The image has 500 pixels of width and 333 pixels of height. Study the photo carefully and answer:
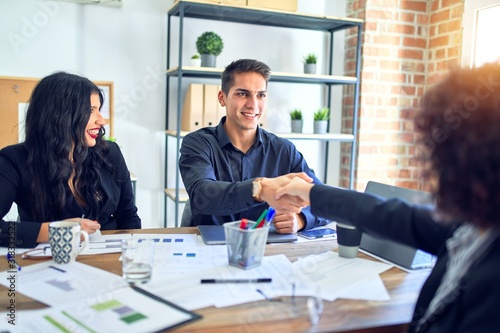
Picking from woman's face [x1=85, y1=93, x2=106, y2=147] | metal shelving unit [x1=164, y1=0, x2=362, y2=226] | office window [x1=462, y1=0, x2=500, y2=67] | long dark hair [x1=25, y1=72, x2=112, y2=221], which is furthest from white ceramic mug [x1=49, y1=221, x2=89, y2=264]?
office window [x1=462, y1=0, x2=500, y2=67]

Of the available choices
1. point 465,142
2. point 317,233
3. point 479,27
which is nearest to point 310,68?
point 479,27

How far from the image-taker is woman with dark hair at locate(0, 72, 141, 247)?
1.57 m

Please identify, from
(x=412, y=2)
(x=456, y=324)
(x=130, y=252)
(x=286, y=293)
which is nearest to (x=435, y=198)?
(x=456, y=324)

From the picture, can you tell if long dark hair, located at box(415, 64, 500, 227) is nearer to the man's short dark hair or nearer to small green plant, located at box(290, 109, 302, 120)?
the man's short dark hair

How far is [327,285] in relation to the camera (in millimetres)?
1030

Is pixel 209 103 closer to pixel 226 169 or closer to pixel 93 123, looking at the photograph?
pixel 226 169

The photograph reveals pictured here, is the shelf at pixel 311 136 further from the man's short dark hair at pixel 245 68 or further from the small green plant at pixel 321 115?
the man's short dark hair at pixel 245 68

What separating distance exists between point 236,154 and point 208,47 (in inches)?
46.8

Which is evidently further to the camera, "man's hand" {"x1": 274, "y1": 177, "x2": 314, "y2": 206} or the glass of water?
"man's hand" {"x1": 274, "y1": 177, "x2": 314, "y2": 206}

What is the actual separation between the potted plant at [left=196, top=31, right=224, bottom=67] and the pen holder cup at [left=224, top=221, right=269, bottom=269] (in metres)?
1.98

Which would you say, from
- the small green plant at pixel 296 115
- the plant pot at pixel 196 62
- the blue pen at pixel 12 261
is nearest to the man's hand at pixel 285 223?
the blue pen at pixel 12 261

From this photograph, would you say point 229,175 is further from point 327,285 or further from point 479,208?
point 479,208

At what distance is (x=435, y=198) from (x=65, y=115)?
4.66 feet

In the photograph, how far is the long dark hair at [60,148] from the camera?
1580 millimetres
